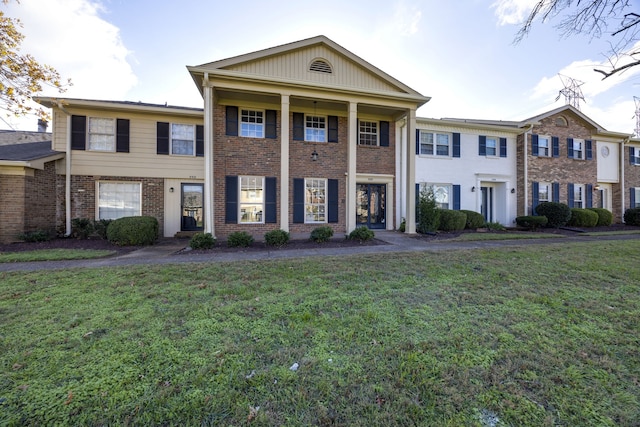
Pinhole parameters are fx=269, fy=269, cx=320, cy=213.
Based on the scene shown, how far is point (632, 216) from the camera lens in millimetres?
14617

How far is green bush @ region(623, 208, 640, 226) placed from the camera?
1442cm

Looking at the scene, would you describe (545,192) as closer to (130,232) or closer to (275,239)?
(275,239)

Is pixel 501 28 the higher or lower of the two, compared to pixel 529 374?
higher

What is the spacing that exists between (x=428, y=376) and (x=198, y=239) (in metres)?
7.07

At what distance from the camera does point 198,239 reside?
7707mm

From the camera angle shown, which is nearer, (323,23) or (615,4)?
(615,4)

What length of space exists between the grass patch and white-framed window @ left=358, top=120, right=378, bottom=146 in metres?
9.65

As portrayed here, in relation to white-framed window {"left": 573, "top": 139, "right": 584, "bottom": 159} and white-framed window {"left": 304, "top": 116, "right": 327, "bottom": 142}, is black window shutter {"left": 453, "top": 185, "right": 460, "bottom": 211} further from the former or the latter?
white-framed window {"left": 573, "top": 139, "right": 584, "bottom": 159}

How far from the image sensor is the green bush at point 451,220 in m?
11.2

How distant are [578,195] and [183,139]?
67.4ft

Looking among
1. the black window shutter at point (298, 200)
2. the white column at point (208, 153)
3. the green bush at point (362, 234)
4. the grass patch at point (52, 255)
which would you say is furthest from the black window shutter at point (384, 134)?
the grass patch at point (52, 255)

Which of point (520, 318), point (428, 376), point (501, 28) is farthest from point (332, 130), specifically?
point (428, 376)

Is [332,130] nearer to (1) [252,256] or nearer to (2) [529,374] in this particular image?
(1) [252,256]

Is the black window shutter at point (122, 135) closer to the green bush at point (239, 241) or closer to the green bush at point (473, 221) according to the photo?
the green bush at point (239, 241)
